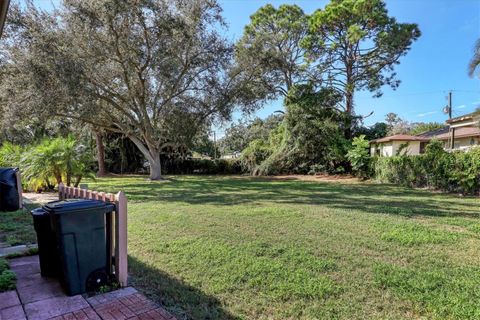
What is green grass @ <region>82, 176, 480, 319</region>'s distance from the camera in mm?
2523

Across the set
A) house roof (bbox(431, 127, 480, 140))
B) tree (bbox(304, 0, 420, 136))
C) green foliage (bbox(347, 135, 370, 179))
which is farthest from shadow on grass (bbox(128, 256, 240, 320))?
house roof (bbox(431, 127, 480, 140))

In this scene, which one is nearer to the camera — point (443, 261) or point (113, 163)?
point (443, 261)

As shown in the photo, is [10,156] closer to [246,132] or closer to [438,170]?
[438,170]

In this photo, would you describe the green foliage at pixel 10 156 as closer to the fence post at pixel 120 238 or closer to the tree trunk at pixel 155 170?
the tree trunk at pixel 155 170

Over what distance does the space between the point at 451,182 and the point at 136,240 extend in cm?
1076

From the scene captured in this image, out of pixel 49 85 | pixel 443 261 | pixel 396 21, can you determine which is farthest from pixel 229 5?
pixel 443 261

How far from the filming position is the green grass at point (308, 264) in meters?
2.52

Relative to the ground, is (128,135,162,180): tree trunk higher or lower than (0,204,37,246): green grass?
higher

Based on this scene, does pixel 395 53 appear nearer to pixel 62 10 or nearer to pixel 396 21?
pixel 396 21

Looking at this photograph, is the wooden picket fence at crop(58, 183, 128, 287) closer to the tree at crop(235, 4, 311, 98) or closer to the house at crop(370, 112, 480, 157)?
the house at crop(370, 112, 480, 157)

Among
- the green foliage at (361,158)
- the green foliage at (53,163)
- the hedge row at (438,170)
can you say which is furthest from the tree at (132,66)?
the hedge row at (438,170)

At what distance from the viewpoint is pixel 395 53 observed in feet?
63.5

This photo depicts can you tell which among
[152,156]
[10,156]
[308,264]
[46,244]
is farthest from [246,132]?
[46,244]

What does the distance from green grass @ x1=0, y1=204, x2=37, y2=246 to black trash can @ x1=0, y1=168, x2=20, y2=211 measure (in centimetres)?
16
